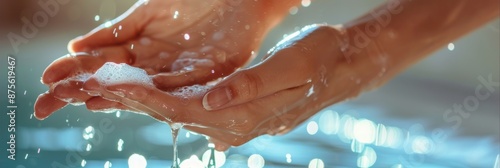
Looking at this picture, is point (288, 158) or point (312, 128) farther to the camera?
point (312, 128)

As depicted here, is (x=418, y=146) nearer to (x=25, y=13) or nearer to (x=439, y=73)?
(x=439, y=73)

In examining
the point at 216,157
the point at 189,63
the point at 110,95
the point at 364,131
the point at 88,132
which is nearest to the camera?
the point at 110,95

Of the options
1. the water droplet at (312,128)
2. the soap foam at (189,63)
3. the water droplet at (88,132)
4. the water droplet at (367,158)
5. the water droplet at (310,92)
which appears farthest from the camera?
the water droplet at (312,128)

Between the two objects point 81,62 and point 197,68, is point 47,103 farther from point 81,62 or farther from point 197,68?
point 197,68

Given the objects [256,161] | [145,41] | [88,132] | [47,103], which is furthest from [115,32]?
[88,132]

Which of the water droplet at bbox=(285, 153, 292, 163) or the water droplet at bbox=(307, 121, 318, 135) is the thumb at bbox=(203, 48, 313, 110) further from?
the water droplet at bbox=(307, 121, 318, 135)

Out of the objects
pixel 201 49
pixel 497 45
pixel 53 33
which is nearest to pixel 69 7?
pixel 53 33

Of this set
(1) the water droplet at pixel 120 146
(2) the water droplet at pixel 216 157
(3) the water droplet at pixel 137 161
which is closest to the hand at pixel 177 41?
(2) the water droplet at pixel 216 157

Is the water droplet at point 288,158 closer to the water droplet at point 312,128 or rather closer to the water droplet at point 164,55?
the water droplet at point 312,128
